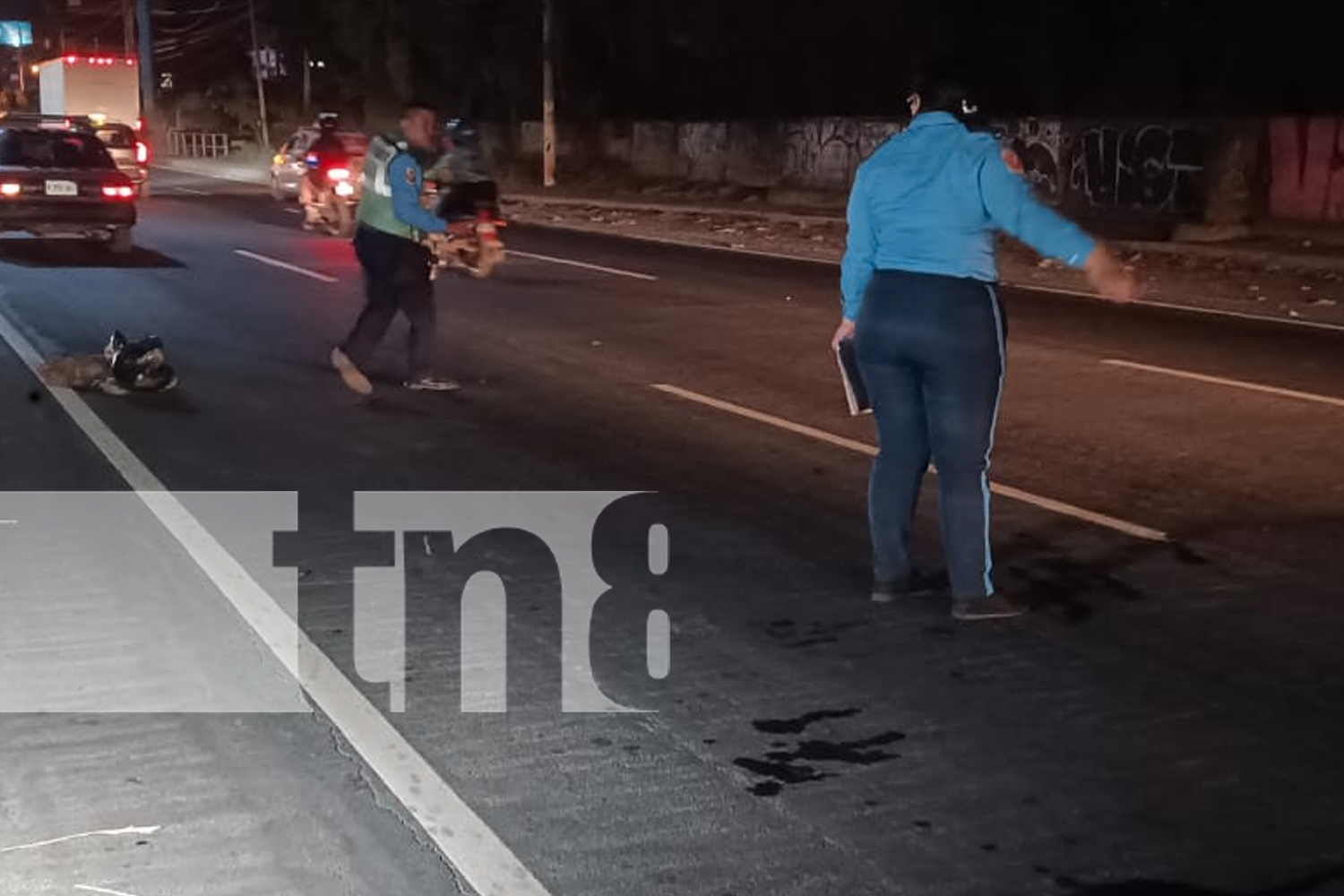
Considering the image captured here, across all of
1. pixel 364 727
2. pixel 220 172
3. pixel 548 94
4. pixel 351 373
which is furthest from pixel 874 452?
pixel 220 172

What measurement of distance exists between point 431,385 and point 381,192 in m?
1.49

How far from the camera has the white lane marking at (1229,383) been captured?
11406 millimetres

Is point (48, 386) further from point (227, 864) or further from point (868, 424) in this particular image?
point (227, 864)

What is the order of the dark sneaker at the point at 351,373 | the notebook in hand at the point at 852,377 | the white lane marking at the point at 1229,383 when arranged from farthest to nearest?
the dark sneaker at the point at 351,373
the white lane marking at the point at 1229,383
the notebook in hand at the point at 852,377

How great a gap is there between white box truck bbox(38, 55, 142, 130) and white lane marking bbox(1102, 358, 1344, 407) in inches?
1588

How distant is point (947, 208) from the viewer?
6.03m

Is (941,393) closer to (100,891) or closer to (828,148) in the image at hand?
(100,891)

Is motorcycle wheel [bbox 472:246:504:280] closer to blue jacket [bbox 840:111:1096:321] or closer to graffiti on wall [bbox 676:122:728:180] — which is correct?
blue jacket [bbox 840:111:1096:321]

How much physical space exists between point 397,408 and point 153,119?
227 ft

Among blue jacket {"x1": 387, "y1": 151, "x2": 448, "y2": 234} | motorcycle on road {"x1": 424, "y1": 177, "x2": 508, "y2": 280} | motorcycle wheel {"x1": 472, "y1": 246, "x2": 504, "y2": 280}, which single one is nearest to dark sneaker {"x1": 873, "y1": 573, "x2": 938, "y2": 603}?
blue jacket {"x1": 387, "y1": 151, "x2": 448, "y2": 234}

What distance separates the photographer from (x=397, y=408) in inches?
438

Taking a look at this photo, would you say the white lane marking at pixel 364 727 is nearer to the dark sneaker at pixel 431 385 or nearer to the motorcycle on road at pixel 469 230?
the dark sneaker at pixel 431 385

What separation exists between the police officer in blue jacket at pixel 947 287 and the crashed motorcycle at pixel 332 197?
20.7m

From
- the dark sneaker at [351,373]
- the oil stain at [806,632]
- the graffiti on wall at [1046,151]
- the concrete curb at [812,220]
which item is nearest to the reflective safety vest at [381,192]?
the dark sneaker at [351,373]
